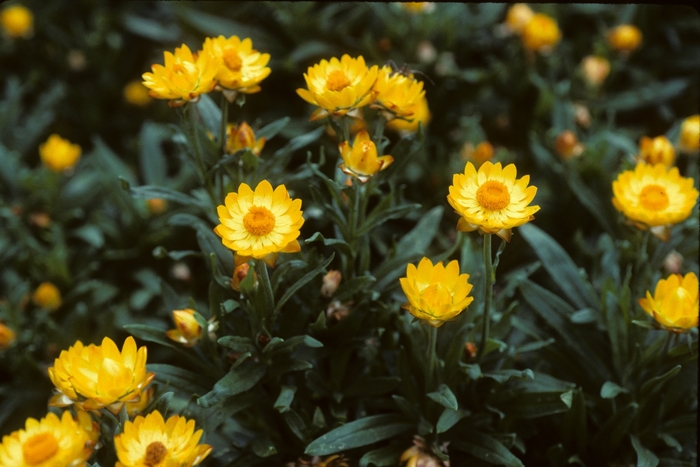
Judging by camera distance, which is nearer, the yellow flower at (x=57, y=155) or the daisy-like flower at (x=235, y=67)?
the daisy-like flower at (x=235, y=67)

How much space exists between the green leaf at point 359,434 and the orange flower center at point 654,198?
67cm

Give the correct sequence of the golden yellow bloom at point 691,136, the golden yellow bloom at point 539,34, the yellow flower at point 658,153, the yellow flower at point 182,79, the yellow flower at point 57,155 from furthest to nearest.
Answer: the golden yellow bloom at point 539,34
the yellow flower at point 57,155
the golden yellow bloom at point 691,136
the yellow flower at point 658,153
the yellow flower at point 182,79

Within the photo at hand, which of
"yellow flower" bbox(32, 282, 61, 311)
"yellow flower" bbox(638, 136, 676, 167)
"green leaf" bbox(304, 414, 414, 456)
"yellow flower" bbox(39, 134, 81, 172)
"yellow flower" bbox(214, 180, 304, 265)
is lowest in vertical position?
"yellow flower" bbox(32, 282, 61, 311)

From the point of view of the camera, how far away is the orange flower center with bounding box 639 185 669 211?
1.35 meters

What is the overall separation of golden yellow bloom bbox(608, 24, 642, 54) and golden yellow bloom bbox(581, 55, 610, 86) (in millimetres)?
69

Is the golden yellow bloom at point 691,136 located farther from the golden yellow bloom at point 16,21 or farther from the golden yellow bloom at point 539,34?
the golden yellow bloom at point 16,21

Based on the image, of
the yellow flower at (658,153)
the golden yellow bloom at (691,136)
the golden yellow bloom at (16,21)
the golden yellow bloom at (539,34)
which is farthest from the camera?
the golden yellow bloom at (16,21)

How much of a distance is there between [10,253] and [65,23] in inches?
48.3

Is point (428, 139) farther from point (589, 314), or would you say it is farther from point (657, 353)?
point (657, 353)

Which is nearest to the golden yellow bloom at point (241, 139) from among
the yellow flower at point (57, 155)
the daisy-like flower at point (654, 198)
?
the daisy-like flower at point (654, 198)

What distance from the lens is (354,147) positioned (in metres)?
1.19

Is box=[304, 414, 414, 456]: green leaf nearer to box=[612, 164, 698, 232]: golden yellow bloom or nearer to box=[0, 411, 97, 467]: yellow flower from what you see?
box=[0, 411, 97, 467]: yellow flower

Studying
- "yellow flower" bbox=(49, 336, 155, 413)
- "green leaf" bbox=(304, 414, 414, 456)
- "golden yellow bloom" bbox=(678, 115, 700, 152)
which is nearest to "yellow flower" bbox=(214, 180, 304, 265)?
"yellow flower" bbox=(49, 336, 155, 413)

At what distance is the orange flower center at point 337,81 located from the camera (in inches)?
47.4
